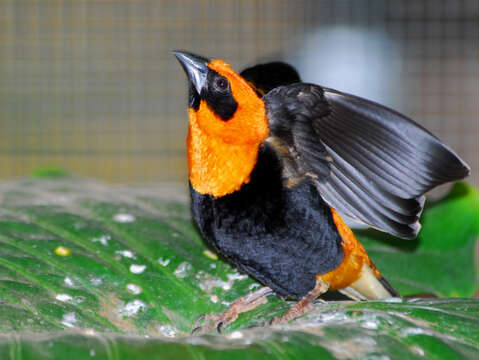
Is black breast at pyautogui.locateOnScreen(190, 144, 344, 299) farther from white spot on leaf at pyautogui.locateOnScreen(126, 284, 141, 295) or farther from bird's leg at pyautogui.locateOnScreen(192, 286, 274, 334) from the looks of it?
white spot on leaf at pyautogui.locateOnScreen(126, 284, 141, 295)

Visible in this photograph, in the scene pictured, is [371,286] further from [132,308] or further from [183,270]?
[132,308]

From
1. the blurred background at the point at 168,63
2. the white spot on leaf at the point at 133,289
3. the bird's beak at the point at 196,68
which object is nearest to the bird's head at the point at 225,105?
the bird's beak at the point at 196,68

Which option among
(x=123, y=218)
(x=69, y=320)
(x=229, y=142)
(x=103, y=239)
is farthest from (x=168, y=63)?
(x=69, y=320)

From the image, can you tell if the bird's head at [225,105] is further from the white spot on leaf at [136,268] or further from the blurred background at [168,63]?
the blurred background at [168,63]

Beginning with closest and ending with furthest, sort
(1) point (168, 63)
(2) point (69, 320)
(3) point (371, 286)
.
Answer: (2) point (69, 320) < (3) point (371, 286) < (1) point (168, 63)

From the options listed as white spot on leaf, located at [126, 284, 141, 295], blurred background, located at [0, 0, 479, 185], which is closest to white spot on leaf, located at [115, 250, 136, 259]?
white spot on leaf, located at [126, 284, 141, 295]

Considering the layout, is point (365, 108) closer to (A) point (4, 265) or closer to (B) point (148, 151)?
(A) point (4, 265)

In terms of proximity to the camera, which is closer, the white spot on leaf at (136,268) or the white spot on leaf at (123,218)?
the white spot on leaf at (136,268)
